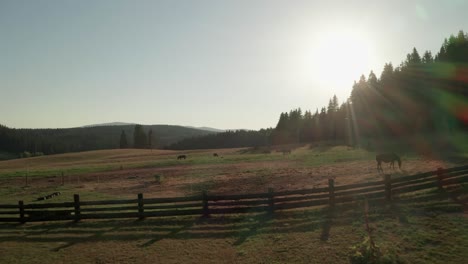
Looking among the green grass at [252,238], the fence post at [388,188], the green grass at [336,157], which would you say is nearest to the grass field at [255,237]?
the green grass at [252,238]

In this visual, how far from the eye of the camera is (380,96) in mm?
64500

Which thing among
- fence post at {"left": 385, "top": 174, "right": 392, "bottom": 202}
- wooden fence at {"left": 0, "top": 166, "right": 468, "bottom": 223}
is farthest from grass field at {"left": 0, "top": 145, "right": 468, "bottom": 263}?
fence post at {"left": 385, "top": 174, "right": 392, "bottom": 202}

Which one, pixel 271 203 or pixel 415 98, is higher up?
pixel 415 98

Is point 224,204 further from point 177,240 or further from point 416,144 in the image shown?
point 416,144

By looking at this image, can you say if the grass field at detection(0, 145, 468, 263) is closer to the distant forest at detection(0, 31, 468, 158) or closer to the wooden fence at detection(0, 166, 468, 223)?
the wooden fence at detection(0, 166, 468, 223)

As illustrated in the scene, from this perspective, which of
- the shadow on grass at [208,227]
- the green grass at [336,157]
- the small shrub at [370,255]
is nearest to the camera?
the small shrub at [370,255]

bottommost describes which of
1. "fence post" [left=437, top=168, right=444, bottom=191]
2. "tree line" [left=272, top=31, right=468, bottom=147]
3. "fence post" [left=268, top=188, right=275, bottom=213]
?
"fence post" [left=268, top=188, right=275, bottom=213]

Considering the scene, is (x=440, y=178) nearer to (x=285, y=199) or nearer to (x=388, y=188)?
(x=388, y=188)

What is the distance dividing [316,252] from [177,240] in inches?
217

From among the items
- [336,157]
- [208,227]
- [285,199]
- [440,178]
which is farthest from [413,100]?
[208,227]

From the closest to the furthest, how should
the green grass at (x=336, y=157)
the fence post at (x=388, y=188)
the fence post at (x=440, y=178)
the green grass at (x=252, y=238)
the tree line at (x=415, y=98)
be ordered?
the green grass at (x=252, y=238), the fence post at (x=388, y=188), the fence post at (x=440, y=178), the green grass at (x=336, y=157), the tree line at (x=415, y=98)

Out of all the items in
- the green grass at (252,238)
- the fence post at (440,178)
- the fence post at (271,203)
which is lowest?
the green grass at (252,238)

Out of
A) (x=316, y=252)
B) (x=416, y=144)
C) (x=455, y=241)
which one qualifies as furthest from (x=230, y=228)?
(x=416, y=144)

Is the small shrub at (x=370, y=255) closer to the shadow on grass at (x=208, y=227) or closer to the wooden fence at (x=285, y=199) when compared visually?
the shadow on grass at (x=208, y=227)
